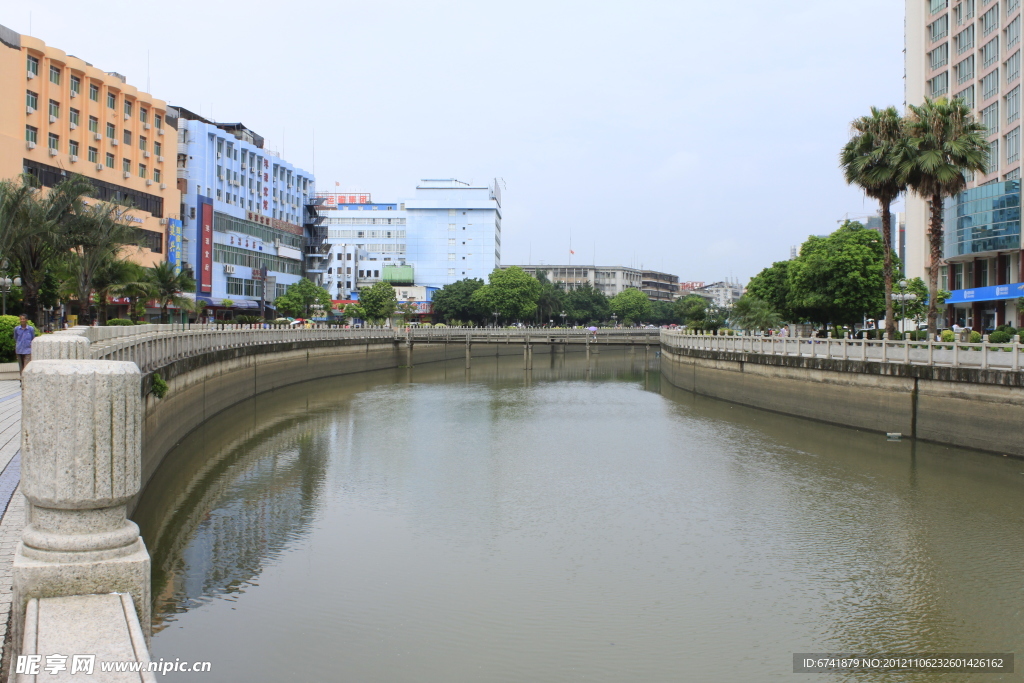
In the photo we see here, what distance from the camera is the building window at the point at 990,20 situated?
2202 inches

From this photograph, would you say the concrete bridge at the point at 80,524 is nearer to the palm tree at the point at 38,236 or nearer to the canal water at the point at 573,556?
the canal water at the point at 573,556

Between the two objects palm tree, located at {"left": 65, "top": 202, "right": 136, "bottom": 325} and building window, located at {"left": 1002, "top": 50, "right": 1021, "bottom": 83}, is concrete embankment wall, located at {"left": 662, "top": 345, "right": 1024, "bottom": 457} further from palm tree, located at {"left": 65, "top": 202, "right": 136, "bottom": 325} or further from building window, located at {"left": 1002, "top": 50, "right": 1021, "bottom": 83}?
palm tree, located at {"left": 65, "top": 202, "right": 136, "bottom": 325}

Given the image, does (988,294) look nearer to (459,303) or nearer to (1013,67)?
(1013,67)

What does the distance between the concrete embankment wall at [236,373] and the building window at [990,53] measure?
169ft

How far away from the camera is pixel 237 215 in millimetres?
84688

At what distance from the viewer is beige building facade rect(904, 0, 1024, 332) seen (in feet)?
A: 176

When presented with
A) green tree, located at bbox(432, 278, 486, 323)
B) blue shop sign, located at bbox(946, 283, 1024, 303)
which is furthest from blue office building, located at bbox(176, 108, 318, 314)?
blue shop sign, located at bbox(946, 283, 1024, 303)

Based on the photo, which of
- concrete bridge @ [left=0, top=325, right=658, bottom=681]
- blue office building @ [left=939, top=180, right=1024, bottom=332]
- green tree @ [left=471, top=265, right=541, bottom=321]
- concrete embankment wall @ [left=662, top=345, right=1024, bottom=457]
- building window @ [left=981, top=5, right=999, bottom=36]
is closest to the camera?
concrete bridge @ [left=0, top=325, right=658, bottom=681]

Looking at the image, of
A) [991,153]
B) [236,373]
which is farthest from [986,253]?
[236,373]

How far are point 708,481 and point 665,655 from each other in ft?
39.6

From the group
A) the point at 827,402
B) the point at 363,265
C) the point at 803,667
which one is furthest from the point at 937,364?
the point at 363,265

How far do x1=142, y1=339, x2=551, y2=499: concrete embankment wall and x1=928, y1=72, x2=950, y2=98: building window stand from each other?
50.2 metres

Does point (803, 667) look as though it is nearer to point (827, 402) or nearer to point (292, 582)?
point (292, 582)

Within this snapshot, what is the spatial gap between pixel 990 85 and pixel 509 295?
7155 centimetres
